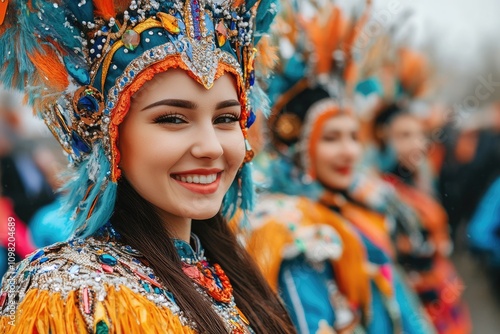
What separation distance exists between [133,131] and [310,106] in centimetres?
308

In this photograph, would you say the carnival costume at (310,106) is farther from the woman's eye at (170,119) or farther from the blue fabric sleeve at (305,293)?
the woman's eye at (170,119)

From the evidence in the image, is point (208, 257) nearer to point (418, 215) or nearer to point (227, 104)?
point (227, 104)

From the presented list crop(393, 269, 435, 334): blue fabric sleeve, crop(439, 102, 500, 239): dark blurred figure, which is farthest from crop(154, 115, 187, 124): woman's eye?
crop(439, 102, 500, 239): dark blurred figure

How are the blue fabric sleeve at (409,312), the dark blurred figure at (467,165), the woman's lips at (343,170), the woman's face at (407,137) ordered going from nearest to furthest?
the woman's lips at (343,170), the blue fabric sleeve at (409,312), the woman's face at (407,137), the dark blurred figure at (467,165)

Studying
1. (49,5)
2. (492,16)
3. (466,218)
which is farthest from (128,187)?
(492,16)

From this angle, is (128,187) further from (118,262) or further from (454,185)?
(454,185)

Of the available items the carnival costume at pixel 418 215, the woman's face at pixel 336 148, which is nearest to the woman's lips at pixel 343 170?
the woman's face at pixel 336 148

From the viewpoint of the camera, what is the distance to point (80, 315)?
1.67 metres

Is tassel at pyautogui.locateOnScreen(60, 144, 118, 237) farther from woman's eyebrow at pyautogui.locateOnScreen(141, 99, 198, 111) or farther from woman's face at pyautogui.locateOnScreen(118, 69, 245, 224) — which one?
woman's eyebrow at pyautogui.locateOnScreen(141, 99, 198, 111)

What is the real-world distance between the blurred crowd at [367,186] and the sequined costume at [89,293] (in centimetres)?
29

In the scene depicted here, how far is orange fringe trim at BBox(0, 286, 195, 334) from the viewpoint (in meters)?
1.67

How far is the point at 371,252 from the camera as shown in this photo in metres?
4.98

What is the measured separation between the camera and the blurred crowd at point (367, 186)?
4.26 m

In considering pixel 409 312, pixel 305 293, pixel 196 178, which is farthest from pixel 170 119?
pixel 409 312
